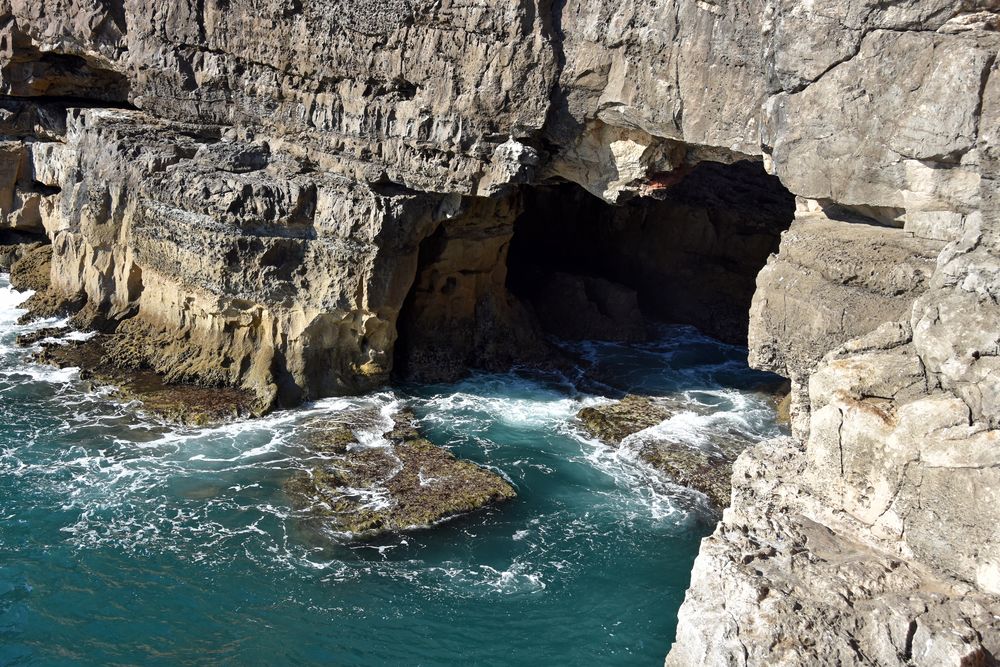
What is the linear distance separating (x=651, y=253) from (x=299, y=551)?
18.3 meters

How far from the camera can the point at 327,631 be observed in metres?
14.3

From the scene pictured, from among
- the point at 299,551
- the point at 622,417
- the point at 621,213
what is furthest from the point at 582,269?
the point at 299,551

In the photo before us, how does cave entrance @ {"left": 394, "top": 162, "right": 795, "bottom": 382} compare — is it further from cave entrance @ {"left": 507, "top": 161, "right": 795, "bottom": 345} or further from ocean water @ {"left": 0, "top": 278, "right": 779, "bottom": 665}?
ocean water @ {"left": 0, "top": 278, "right": 779, "bottom": 665}

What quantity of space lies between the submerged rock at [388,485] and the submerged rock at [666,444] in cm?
362

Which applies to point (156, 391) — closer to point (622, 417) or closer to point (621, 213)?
point (622, 417)

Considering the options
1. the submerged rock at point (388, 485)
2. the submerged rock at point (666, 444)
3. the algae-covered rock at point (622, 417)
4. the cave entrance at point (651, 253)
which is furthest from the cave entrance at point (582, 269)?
the submerged rock at point (388, 485)

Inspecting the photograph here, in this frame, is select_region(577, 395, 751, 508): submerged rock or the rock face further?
select_region(577, 395, 751, 508): submerged rock

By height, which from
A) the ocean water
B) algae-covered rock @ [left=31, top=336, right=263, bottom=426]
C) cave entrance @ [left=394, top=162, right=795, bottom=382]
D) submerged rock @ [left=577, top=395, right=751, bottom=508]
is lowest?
the ocean water

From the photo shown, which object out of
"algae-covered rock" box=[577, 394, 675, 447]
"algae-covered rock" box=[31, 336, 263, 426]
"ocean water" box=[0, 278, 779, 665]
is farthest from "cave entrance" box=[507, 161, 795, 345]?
"algae-covered rock" box=[31, 336, 263, 426]

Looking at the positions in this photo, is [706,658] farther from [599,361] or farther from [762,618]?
[599,361]

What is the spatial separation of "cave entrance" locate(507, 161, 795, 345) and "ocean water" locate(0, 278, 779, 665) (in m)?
6.54

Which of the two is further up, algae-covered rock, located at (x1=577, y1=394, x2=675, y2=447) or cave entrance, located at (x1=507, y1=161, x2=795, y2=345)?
cave entrance, located at (x1=507, y1=161, x2=795, y2=345)

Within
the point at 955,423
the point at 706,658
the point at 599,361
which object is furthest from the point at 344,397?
the point at 955,423

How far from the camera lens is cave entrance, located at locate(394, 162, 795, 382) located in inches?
974
